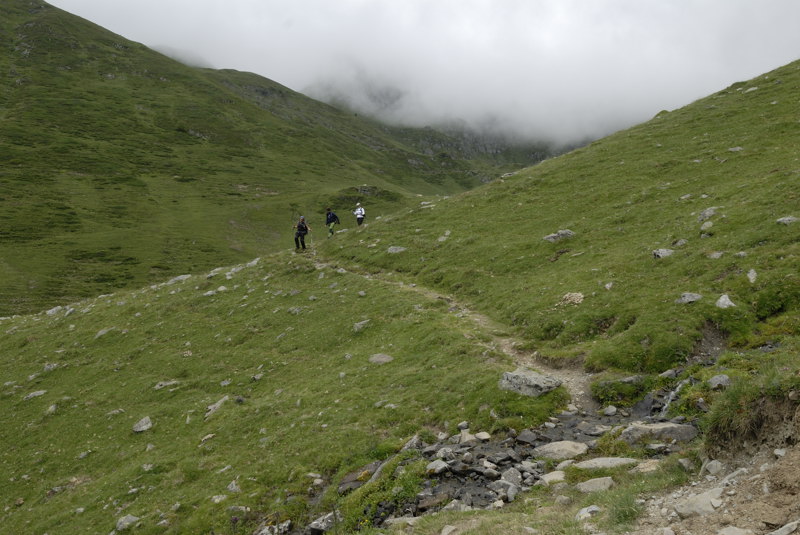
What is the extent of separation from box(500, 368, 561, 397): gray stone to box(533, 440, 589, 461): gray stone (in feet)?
10.3

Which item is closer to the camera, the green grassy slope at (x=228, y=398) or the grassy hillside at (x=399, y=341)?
the grassy hillside at (x=399, y=341)

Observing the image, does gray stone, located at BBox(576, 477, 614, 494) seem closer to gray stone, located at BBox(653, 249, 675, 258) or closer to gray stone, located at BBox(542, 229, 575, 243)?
gray stone, located at BBox(653, 249, 675, 258)

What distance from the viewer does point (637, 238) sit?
1176 inches

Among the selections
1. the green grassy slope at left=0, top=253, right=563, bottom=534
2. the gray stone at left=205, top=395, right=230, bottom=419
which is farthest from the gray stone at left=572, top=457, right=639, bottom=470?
Answer: the gray stone at left=205, top=395, right=230, bottom=419

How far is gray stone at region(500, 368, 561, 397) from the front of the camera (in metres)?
17.2

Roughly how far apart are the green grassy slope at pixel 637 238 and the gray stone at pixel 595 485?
26.0 feet

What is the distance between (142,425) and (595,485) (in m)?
24.1

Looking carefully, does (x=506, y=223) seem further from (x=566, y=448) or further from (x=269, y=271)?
(x=566, y=448)

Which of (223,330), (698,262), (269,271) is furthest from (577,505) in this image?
(269,271)

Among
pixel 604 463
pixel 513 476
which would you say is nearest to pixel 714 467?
Result: pixel 604 463

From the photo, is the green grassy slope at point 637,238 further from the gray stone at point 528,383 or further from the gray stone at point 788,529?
the gray stone at point 788,529

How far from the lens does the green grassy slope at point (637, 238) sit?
19125mm

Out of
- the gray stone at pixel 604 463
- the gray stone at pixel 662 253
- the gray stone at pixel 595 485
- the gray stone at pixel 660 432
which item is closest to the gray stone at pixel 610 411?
the gray stone at pixel 660 432

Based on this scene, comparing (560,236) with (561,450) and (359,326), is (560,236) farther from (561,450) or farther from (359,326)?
(561,450)
